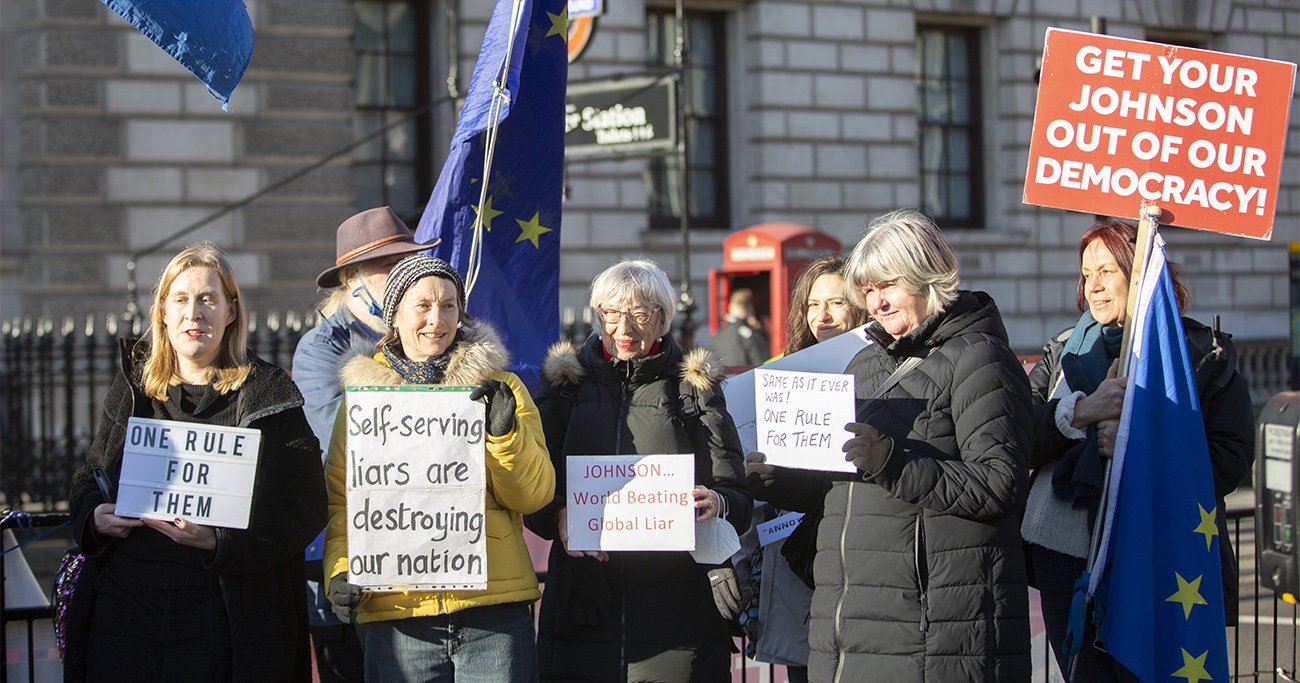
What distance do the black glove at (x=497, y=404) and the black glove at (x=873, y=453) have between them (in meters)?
0.85

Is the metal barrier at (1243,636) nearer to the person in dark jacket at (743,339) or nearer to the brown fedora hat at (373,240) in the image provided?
the brown fedora hat at (373,240)

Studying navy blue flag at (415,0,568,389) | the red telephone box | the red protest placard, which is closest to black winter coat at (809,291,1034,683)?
the red protest placard

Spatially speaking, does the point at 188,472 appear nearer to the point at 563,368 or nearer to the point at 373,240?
the point at 563,368

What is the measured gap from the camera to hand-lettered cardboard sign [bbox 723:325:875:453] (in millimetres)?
4234

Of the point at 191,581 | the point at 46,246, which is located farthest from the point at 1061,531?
the point at 46,246

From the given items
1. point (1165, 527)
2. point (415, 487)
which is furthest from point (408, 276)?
point (1165, 527)

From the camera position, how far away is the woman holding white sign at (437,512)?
360 centimetres

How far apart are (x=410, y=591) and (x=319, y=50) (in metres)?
12.4

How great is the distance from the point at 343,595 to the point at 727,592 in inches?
40.1

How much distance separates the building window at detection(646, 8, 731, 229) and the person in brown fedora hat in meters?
12.9

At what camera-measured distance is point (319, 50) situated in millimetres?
15102

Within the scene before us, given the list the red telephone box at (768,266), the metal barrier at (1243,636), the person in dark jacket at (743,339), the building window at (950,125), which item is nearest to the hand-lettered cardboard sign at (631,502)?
the metal barrier at (1243,636)

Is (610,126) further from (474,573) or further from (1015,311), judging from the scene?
(1015,311)

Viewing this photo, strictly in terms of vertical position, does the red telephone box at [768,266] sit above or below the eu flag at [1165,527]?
above
